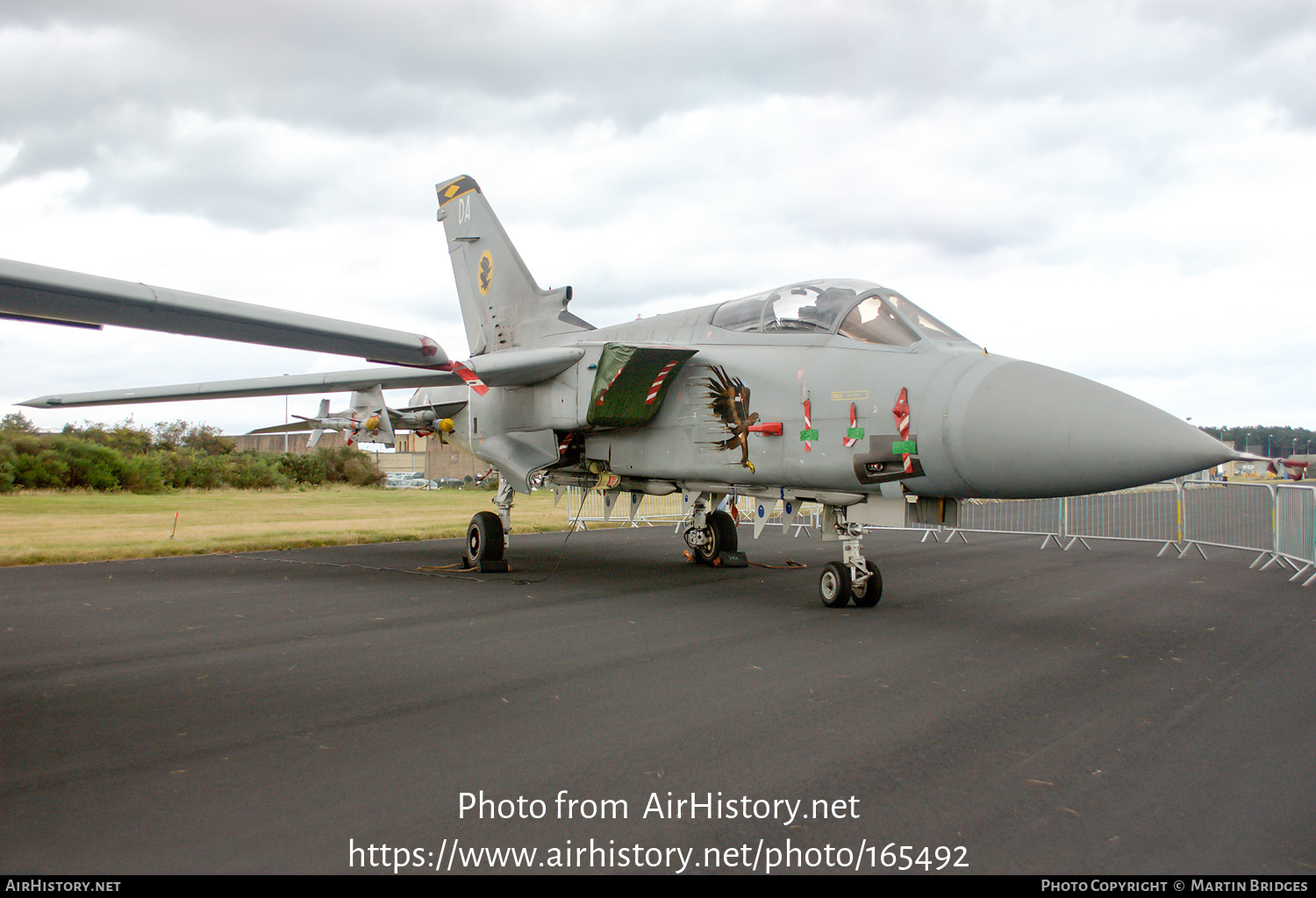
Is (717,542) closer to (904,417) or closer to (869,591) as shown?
(869,591)

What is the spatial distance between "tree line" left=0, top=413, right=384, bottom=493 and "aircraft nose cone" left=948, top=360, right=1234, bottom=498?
104 feet

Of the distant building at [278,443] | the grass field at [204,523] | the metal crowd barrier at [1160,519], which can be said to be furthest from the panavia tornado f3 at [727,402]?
the distant building at [278,443]

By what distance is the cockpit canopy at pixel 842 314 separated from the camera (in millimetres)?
6895

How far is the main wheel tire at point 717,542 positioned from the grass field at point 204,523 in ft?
23.9

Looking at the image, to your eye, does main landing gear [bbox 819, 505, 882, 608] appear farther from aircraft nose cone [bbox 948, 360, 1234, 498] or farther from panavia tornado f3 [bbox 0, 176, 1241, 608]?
aircraft nose cone [bbox 948, 360, 1234, 498]

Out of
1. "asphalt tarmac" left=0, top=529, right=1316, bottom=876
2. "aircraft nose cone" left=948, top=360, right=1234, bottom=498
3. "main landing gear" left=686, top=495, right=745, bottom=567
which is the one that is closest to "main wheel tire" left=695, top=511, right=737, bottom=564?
"main landing gear" left=686, top=495, right=745, bottom=567

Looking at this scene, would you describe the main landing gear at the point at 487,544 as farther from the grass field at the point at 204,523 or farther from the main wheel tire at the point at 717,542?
the grass field at the point at 204,523

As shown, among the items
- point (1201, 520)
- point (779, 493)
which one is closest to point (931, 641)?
point (779, 493)

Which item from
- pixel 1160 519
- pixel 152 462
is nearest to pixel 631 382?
pixel 1160 519

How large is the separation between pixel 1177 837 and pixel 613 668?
3257 mm

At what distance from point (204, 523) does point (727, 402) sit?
53.2 feet

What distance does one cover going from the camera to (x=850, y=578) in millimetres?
7422

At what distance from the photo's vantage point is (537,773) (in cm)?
325

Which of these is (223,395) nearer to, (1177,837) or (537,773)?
(537,773)
